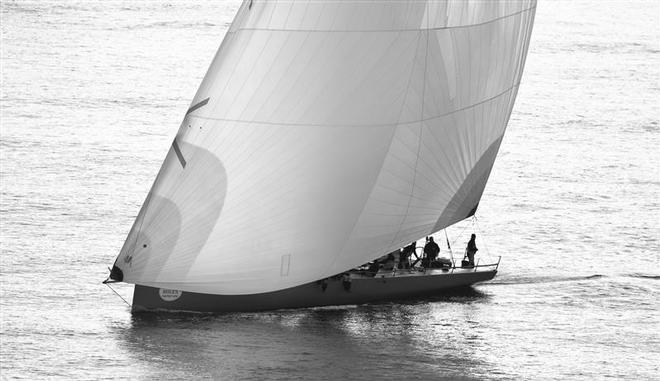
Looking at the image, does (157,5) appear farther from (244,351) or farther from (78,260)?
(244,351)

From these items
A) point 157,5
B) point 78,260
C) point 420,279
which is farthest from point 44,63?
point 420,279

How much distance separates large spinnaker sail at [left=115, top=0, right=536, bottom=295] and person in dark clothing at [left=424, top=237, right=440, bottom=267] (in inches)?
179

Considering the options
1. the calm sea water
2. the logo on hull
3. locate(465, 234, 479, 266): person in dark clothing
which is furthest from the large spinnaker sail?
locate(465, 234, 479, 266): person in dark clothing

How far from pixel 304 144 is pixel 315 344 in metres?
6.84

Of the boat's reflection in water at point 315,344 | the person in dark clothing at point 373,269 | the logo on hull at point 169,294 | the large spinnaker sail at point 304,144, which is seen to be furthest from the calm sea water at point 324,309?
the large spinnaker sail at point 304,144

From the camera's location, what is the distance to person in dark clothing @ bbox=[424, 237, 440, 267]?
197 feet

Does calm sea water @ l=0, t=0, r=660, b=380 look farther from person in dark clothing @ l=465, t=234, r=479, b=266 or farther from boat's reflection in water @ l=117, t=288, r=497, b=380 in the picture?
person in dark clothing @ l=465, t=234, r=479, b=266

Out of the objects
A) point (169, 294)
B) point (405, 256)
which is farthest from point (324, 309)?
point (169, 294)

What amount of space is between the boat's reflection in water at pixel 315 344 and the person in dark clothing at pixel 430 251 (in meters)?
2.46

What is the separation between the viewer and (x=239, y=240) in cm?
5284

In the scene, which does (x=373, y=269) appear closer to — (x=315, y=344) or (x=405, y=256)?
(x=405, y=256)

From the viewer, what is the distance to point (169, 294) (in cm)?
5519

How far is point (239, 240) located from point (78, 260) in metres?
13.5

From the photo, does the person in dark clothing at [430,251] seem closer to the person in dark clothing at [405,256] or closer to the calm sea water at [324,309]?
the person in dark clothing at [405,256]
